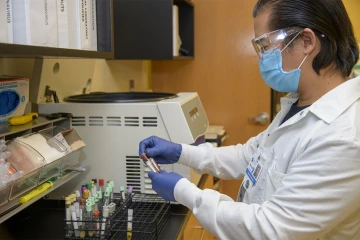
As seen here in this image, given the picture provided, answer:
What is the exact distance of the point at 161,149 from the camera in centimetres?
124

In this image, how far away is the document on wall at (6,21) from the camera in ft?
2.62

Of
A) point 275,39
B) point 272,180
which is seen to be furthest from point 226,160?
point 275,39

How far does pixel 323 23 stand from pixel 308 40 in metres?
0.06

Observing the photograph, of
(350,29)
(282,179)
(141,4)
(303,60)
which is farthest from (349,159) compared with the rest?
(141,4)

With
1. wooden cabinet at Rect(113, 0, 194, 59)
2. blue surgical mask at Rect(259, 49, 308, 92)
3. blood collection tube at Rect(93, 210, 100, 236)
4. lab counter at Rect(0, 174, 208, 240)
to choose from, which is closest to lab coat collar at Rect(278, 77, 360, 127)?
blue surgical mask at Rect(259, 49, 308, 92)

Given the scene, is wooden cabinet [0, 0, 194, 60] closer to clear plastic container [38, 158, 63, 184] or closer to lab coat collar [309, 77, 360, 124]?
clear plastic container [38, 158, 63, 184]

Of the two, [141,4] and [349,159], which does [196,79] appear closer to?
[141,4]

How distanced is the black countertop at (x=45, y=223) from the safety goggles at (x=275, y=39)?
0.58 metres

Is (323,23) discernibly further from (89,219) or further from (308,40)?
(89,219)

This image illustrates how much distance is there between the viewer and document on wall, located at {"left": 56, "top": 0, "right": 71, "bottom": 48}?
0.99m

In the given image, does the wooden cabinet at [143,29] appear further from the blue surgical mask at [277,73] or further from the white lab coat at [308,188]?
the white lab coat at [308,188]

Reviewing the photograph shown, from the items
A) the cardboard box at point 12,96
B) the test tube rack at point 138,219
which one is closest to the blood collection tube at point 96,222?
the test tube rack at point 138,219

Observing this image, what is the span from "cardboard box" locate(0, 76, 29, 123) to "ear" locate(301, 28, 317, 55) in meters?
0.83

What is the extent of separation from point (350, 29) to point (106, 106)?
0.81 metres
